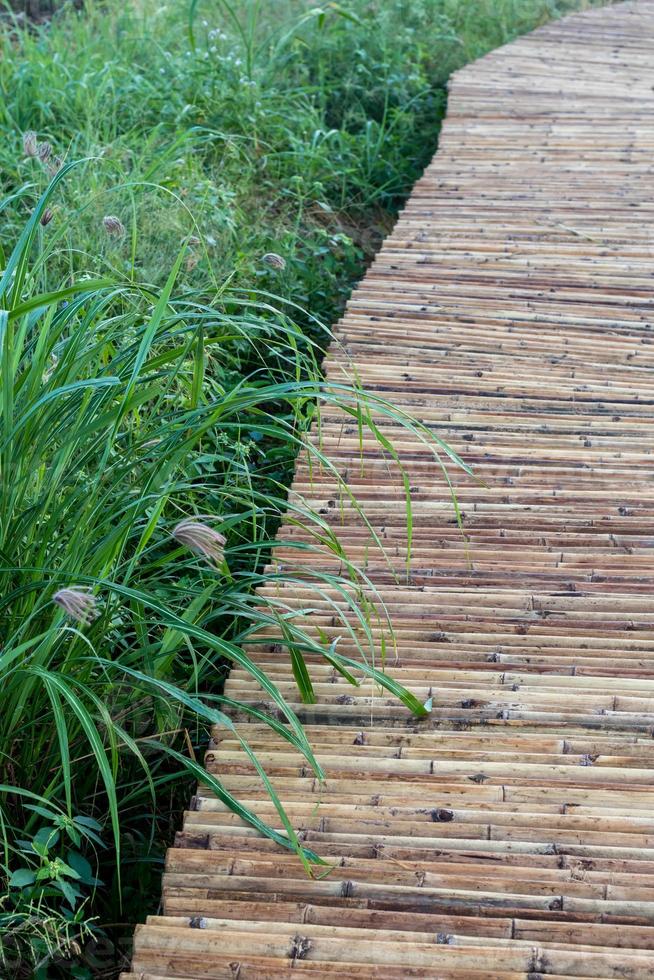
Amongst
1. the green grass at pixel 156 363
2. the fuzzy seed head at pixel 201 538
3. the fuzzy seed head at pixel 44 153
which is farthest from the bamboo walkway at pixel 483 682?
the fuzzy seed head at pixel 44 153

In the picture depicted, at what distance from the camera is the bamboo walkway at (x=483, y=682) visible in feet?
5.30

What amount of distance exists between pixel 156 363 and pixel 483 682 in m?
0.78

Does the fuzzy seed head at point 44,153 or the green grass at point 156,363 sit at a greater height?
the fuzzy seed head at point 44,153

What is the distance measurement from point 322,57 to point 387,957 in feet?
15.8

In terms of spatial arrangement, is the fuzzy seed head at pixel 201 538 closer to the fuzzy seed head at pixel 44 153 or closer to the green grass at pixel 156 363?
the green grass at pixel 156 363

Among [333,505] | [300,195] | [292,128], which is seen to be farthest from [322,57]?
[333,505]

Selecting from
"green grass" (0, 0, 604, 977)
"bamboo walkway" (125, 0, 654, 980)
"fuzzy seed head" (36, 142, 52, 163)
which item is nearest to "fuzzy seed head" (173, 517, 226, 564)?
"green grass" (0, 0, 604, 977)

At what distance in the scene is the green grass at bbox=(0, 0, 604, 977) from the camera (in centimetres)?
181

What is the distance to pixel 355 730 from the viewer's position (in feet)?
6.50

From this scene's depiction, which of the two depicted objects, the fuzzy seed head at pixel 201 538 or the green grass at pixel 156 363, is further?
the green grass at pixel 156 363

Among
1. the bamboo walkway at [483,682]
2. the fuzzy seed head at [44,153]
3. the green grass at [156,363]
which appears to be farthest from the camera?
the fuzzy seed head at [44,153]

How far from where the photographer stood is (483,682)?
6.77ft

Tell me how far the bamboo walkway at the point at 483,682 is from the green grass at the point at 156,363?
0.30 ft

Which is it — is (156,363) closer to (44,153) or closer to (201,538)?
(44,153)
